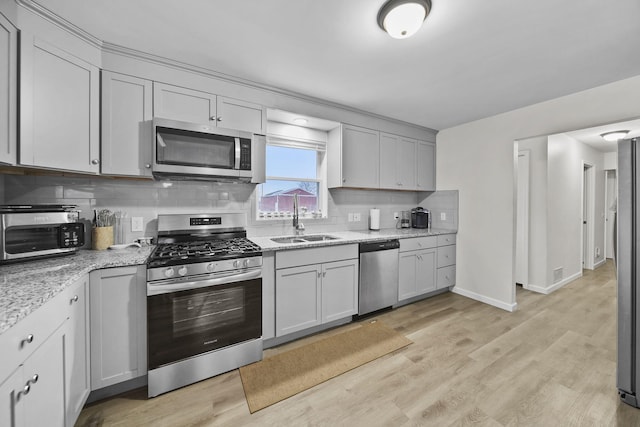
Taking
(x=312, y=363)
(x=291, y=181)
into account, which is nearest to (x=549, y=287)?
(x=312, y=363)

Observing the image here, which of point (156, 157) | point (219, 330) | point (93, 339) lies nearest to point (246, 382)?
point (219, 330)

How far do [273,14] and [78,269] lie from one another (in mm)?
1954

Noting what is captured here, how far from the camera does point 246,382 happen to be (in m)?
1.86

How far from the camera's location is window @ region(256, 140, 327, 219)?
9.68 ft

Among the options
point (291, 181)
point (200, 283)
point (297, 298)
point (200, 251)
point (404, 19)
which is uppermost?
point (404, 19)

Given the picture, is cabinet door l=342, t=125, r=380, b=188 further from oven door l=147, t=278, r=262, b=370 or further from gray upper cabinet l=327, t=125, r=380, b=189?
oven door l=147, t=278, r=262, b=370

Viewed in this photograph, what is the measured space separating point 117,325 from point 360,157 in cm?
284

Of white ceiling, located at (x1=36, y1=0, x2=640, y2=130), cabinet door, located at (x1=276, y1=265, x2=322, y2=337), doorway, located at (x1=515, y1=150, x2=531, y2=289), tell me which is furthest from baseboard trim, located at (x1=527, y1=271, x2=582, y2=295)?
cabinet door, located at (x1=276, y1=265, x2=322, y2=337)

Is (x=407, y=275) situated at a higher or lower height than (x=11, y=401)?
lower

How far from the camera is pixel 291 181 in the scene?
3.12 m

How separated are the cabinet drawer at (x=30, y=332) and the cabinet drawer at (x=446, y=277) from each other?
3773 mm

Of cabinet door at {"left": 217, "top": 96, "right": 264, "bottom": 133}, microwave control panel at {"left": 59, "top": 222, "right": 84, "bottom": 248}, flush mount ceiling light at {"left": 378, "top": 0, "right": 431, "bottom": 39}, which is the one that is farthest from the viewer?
cabinet door at {"left": 217, "top": 96, "right": 264, "bottom": 133}

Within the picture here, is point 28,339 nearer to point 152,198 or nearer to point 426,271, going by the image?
point 152,198

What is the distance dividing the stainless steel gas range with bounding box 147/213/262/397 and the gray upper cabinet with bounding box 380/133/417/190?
7.09 ft
